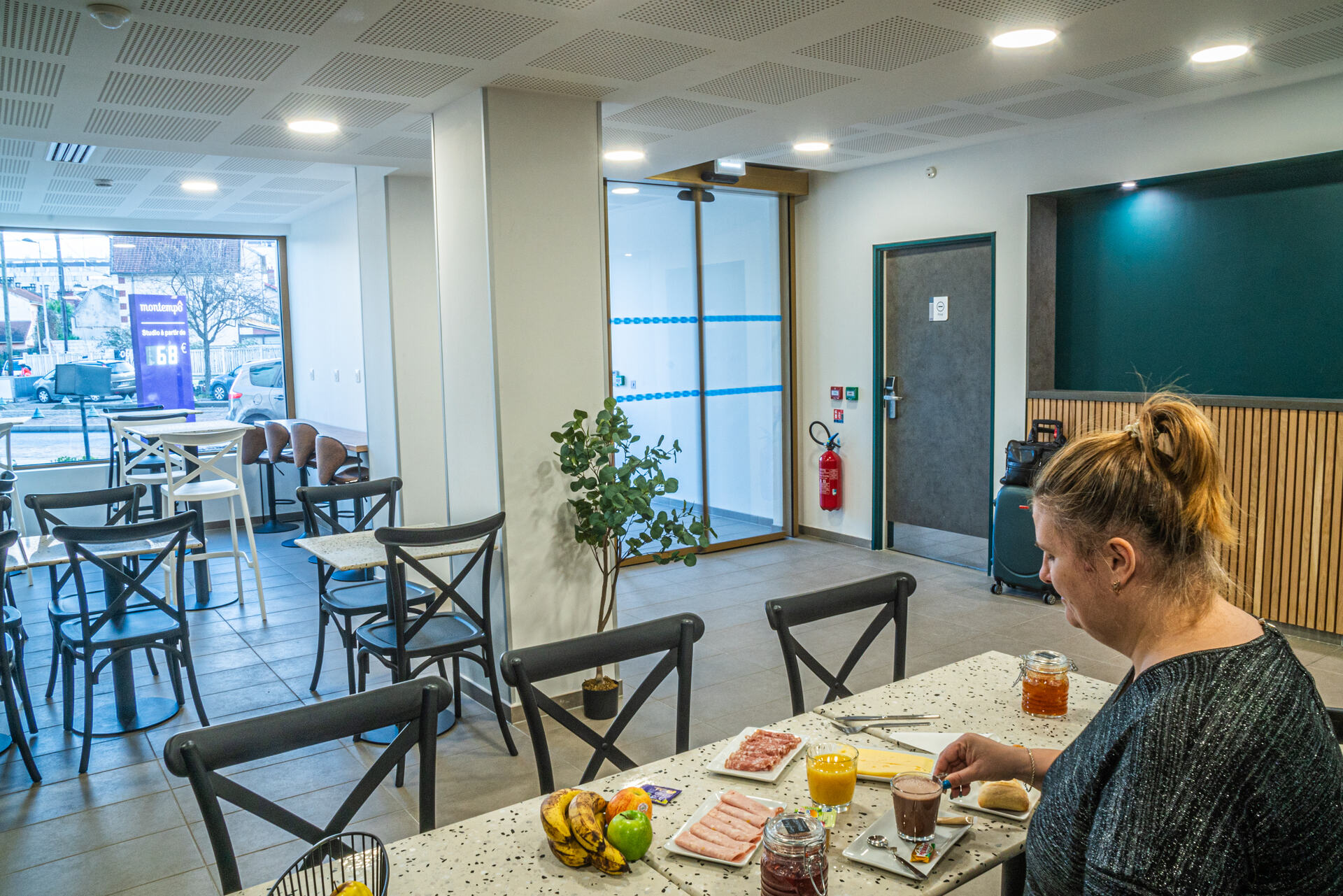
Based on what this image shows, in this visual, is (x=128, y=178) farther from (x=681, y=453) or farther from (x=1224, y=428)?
(x=1224, y=428)

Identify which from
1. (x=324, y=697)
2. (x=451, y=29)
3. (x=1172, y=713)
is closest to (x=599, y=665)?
(x=1172, y=713)

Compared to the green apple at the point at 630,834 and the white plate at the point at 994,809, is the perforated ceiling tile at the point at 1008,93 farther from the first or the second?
the green apple at the point at 630,834

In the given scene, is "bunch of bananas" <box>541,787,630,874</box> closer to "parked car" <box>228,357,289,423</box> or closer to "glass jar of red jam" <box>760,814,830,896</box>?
"glass jar of red jam" <box>760,814,830,896</box>

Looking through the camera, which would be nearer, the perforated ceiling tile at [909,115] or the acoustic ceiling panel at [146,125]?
the acoustic ceiling panel at [146,125]

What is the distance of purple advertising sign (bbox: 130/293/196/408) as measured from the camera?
8.82m

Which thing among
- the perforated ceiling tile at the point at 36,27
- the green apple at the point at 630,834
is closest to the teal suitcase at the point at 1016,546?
the green apple at the point at 630,834

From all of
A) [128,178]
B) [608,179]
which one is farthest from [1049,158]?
[128,178]

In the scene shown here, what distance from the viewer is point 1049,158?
586 cm

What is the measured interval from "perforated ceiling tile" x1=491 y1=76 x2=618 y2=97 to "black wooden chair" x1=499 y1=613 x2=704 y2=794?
242cm

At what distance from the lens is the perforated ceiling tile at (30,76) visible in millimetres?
3381

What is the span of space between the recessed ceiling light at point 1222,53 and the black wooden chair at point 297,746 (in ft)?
12.9

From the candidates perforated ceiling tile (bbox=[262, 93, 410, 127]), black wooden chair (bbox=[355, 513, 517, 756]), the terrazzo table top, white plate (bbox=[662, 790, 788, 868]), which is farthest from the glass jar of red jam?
perforated ceiling tile (bbox=[262, 93, 410, 127])

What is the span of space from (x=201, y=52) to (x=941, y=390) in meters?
5.08

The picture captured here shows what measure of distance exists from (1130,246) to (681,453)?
3.39m
